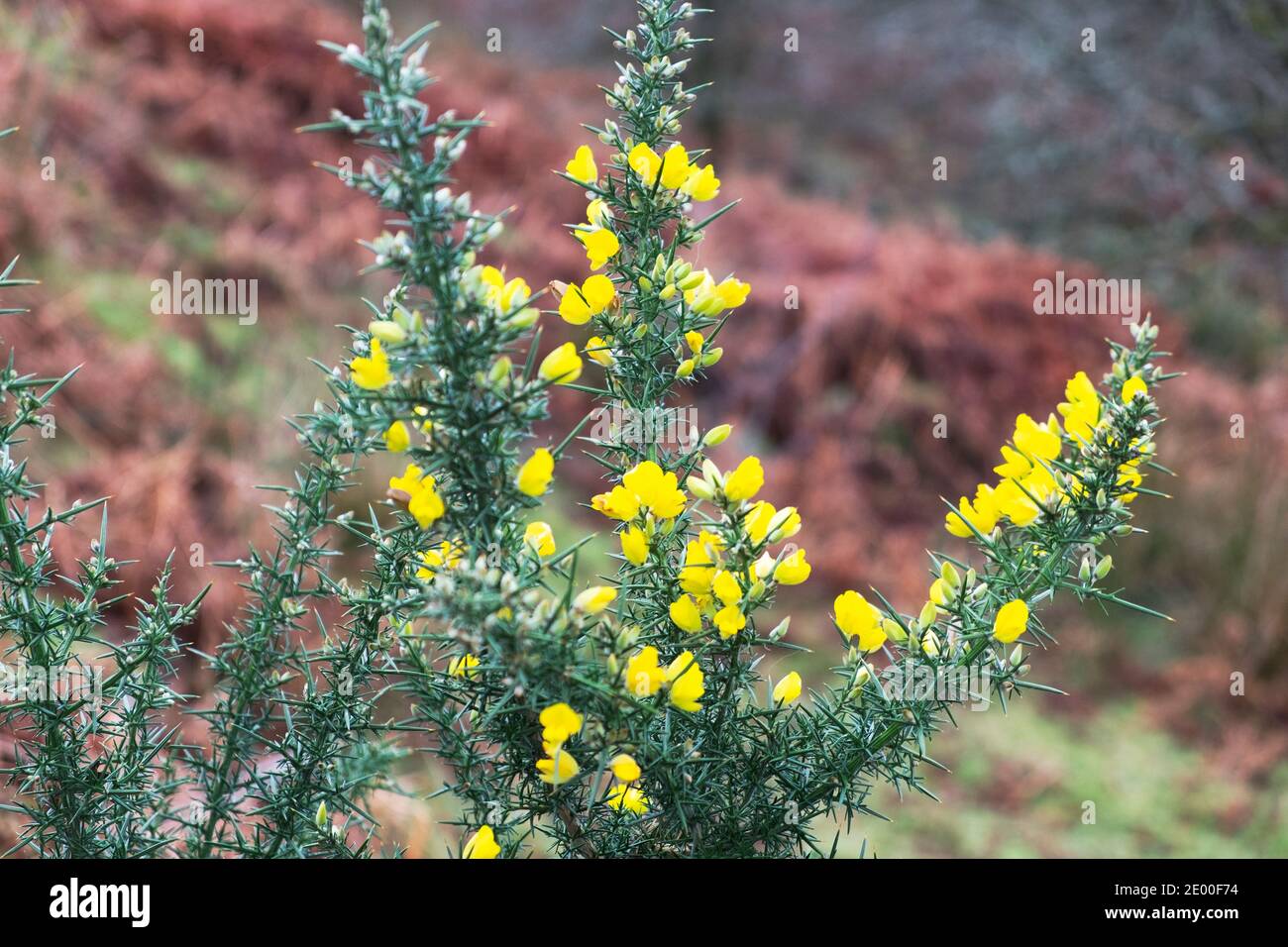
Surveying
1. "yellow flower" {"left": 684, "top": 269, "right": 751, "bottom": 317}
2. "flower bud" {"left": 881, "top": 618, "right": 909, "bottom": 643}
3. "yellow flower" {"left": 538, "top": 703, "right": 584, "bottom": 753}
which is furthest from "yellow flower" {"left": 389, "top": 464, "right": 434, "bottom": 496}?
A: "flower bud" {"left": 881, "top": 618, "right": 909, "bottom": 643}

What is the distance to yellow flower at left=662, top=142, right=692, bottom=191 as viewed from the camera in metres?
0.93

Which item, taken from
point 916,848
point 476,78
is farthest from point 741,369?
point 476,78

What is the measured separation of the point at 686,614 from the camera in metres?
0.89

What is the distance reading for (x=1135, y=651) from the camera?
13.1 ft

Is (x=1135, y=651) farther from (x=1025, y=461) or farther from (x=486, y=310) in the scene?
(x=486, y=310)

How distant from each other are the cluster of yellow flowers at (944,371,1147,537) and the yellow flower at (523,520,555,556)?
0.40 meters

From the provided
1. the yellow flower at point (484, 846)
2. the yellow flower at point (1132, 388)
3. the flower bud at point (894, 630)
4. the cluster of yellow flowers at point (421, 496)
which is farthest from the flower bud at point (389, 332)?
the yellow flower at point (1132, 388)

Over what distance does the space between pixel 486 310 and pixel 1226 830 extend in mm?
3321

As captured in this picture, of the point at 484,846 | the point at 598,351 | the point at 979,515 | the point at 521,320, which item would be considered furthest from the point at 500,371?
the point at 979,515

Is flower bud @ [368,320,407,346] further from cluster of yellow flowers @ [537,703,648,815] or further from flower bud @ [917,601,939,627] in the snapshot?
flower bud @ [917,601,939,627]

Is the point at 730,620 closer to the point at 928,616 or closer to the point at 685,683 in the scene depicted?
the point at 685,683

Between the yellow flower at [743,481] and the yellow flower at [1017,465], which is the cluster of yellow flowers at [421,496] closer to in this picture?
the yellow flower at [743,481]

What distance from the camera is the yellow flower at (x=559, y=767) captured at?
762mm

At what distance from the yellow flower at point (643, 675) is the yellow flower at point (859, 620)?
21 centimetres
